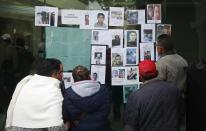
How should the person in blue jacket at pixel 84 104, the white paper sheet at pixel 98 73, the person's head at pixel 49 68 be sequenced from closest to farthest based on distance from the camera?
the person's head at pixel 49 68, the person in blue jacket at pixel 84 104, the white paper sheet at pixel 98 73

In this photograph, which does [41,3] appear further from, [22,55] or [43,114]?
[43,114]

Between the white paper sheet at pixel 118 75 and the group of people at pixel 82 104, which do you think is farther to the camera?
the white paper sheet at pixel 118 75

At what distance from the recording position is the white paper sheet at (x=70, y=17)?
17.0 feet

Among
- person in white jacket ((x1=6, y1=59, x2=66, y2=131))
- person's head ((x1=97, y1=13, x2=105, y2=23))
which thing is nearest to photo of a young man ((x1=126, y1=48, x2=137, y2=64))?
person's head ((x1=97, y1=13, x2=105, y2=23))

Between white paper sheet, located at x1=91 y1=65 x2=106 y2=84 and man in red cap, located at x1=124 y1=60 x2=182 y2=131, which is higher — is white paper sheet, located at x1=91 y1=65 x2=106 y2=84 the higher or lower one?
the higher one

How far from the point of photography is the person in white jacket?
3088 mm

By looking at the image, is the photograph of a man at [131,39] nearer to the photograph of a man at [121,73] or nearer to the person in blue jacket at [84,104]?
the photograph of a man at [121,73]

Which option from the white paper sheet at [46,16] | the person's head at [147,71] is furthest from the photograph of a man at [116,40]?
the person's head at [147,71]

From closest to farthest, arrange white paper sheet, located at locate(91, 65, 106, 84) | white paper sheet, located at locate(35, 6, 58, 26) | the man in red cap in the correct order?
the man in red cap
white paper sheet, located at locate(35, 6, 58, 26)
white paper sheet, located at locate(91, 65, 106, 84)

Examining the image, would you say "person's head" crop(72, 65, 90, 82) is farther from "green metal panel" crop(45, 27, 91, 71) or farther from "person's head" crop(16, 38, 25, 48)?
"person's head" crop(16, 38, 25, 48)

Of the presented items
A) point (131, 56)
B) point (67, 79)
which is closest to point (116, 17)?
point (131, 56)

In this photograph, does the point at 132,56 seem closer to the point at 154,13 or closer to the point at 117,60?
the point at 117,60

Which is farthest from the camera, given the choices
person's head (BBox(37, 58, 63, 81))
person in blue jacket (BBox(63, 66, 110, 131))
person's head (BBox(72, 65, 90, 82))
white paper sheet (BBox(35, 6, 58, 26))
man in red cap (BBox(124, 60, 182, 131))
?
white paper sheet (BBox(35, 6, 58, 26))

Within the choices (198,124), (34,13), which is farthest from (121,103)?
(34,13)
